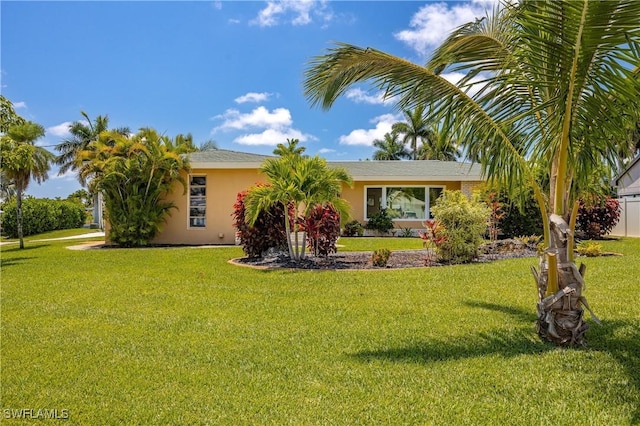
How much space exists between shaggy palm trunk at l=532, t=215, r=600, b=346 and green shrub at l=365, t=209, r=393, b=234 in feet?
52.1

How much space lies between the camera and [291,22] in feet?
34.4

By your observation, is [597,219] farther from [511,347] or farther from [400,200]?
[511,347]

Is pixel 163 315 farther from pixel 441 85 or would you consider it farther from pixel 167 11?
pixel 167 11

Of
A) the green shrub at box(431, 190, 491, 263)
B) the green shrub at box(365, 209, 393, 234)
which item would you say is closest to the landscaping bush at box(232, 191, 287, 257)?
the green shrub at box(431, 190, 491, 263)

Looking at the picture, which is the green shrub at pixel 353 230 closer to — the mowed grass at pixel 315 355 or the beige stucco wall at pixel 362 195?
the beige stucco wall at pixel 362 195

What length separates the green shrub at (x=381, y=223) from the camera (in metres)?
20.6

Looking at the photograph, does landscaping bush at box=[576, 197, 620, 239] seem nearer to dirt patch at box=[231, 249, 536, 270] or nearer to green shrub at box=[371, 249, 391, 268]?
dirt patch at box=[231, 249, 536, 270]

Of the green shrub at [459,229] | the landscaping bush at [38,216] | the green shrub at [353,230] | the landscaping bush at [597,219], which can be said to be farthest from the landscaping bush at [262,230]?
the landscaping bush at [38,216]

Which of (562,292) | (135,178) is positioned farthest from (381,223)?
(562,292)

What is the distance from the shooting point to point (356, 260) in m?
11.8

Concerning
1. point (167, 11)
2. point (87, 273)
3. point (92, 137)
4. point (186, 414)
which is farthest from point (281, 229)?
point (92, 137)

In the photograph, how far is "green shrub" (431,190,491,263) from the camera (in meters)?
10.9

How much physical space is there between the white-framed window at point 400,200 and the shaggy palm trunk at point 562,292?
1658cm

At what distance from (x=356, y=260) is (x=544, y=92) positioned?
7.59 m
